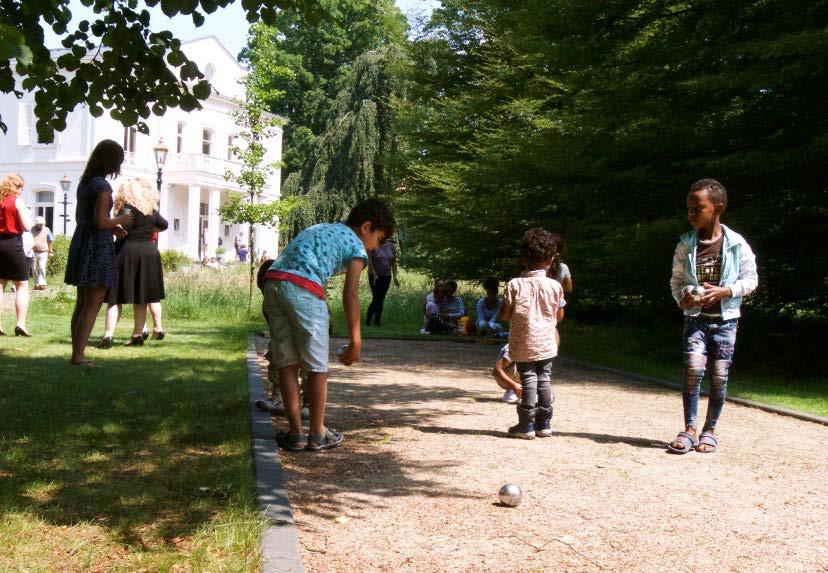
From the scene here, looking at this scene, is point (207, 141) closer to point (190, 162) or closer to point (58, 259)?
point (190, 162)

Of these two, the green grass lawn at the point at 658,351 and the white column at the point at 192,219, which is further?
the white column at the point at 192,219

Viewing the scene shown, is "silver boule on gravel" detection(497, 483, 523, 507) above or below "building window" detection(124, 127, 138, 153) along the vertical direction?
below

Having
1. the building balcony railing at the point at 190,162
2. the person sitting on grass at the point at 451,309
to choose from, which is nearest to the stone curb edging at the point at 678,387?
the person sitting on grass at the point at 451,309

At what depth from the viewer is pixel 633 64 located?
12.1 metres

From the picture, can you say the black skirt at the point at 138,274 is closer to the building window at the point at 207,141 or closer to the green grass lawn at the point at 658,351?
the green grass lawn at the point at 658,351

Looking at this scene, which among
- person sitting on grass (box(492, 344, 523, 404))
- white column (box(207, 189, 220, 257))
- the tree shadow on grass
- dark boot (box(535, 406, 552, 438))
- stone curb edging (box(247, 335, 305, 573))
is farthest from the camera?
white column (box(207, 189, 220, 257))

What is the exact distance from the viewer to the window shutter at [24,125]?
46.8 metres

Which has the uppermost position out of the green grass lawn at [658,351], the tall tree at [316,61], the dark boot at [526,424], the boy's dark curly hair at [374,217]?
the tall tree at [316,61]

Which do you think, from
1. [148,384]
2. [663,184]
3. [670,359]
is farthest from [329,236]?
[670,359]

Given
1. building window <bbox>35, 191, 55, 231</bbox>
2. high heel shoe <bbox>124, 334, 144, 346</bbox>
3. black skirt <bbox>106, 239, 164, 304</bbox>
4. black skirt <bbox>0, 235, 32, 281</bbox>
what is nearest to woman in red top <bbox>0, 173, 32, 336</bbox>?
black skirt <bbox>0, 235, 32, 281</bbox>

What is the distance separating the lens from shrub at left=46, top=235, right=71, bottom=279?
28081 millimetres

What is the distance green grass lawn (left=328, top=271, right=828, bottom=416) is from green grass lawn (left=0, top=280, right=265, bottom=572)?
5.23 m

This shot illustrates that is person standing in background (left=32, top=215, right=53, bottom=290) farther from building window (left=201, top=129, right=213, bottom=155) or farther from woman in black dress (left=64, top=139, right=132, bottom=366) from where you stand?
building window (left=201, top=129, right=213, bottom=155)

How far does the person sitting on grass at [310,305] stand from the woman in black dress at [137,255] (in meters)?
5.23
